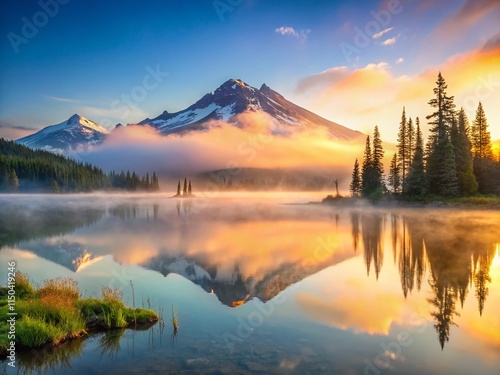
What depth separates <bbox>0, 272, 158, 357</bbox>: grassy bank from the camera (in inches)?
462

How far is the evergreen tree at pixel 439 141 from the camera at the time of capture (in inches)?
2621

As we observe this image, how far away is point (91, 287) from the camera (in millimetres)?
19594

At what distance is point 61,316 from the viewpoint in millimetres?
12836

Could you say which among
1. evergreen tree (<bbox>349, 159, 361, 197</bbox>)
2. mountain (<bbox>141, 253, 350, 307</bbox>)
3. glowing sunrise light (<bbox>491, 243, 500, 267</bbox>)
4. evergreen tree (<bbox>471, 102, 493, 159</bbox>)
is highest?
evergreen tree (<bbox>471, 102, 493, 159</bbox>)

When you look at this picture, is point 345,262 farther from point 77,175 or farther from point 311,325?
point 77,175

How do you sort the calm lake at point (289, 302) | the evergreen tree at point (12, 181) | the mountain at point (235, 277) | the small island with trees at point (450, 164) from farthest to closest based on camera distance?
the evergreen tree at point (12, 181)
the small island with trees at point (450, 164)
the mountain at point (235, 277)
the calm lake at point (289, 302)

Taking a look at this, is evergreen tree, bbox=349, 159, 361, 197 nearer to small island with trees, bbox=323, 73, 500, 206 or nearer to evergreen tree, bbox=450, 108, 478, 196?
small island with trees, bbox=323, 73, 500, 206

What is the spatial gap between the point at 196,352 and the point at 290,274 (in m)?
12.9

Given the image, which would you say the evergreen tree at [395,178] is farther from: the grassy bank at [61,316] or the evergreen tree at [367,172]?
the grassy bank at [61,316]

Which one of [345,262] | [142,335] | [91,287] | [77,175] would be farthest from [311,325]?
[77,175]

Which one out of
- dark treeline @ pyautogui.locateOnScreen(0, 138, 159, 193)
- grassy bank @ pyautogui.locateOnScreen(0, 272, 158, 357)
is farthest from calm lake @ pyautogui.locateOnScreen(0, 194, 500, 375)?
dark treeline @ pyautogui.locateOnScreen(0, 138, 159, 193)

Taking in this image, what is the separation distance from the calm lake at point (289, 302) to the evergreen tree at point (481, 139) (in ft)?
164

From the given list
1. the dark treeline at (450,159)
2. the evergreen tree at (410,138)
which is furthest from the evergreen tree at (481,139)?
the evergreen tree at (410,138)

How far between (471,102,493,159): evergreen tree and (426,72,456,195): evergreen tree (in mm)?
12329
